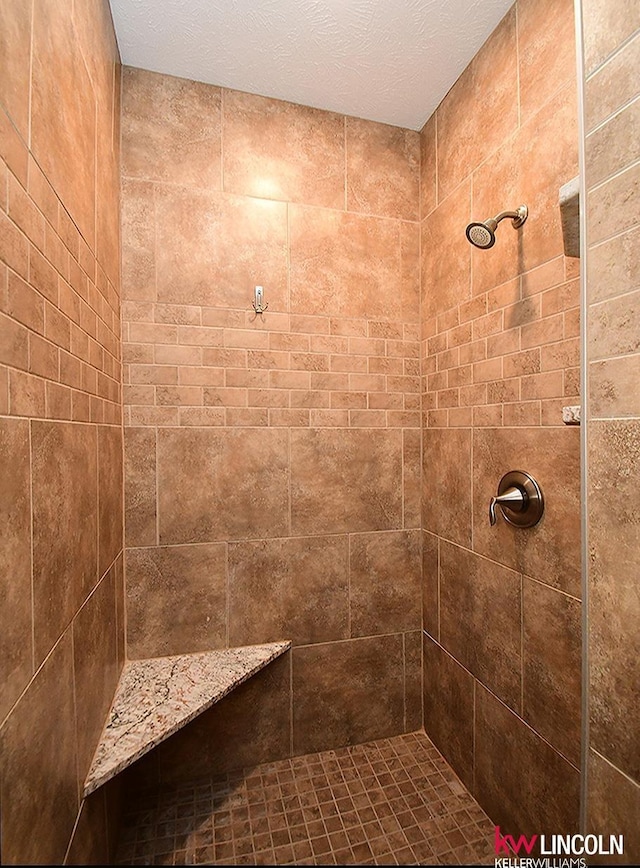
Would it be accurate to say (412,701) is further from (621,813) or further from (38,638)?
(38,638)

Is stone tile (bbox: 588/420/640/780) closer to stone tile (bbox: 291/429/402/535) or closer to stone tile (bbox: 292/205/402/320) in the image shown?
stone tile (bbox: 291/429/402/535)

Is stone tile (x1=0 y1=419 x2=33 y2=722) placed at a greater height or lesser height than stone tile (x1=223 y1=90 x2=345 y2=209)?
lesser

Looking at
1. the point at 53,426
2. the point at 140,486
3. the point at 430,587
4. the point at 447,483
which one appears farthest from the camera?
the point at 430,587

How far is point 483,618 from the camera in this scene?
4.20 feet

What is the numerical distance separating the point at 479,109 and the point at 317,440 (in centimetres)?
122

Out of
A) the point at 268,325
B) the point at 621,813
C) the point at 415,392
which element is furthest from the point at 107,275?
the point at 621,813

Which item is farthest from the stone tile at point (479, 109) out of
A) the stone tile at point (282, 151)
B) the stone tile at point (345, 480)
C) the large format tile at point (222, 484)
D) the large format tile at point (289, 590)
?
the large format tile at point (289, 590)

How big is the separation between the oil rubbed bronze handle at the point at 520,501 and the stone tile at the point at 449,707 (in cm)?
61

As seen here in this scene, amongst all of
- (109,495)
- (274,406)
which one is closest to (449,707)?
(274,406)

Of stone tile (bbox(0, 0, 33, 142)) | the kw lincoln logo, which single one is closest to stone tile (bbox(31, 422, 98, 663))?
stone tile (bbox(0, 0, 33, 142))

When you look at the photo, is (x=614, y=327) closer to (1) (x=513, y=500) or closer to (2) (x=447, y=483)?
(1) (x=513, y=500)

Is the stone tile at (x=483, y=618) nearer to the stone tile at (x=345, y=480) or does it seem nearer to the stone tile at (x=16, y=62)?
the stone tile at (x=345, y=480)

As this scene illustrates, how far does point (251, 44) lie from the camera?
1.27 metres

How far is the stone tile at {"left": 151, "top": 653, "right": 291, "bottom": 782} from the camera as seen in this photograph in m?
1.40
